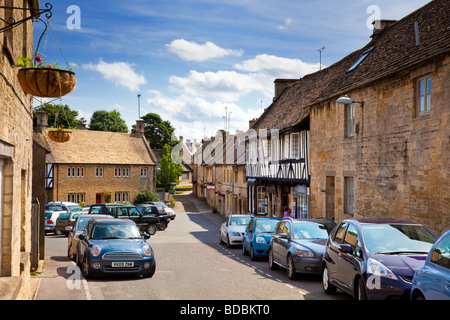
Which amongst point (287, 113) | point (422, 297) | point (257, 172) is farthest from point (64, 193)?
point (422, 297)

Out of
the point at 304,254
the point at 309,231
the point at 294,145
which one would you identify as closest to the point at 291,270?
the point at 304,254

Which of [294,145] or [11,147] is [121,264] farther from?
Result: [294,145]

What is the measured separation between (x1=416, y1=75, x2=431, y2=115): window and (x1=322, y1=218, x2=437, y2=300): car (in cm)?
Answer: 538

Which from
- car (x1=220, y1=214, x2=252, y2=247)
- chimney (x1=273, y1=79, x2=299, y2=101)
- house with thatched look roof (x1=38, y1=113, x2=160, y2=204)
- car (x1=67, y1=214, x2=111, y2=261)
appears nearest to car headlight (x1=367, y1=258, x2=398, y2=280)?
car (x1=67, y1=214, x2=111, y2=261)

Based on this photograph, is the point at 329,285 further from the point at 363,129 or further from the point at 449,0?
the point at 449,0

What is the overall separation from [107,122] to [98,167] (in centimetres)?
3367

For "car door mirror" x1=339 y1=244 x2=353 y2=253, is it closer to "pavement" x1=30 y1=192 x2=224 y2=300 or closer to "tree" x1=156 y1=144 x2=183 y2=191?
"pavement" x1=30 y1=192 x2=224 y2=300

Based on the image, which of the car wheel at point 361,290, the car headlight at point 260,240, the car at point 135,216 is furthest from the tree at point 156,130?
the car wheel at point 361,290

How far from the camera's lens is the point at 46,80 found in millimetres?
7312

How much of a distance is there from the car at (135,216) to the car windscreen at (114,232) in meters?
14.0

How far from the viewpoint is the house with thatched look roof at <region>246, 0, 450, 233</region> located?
13336 millimetres

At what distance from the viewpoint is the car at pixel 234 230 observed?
74.3ft

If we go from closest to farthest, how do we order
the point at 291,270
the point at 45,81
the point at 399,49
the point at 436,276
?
1. the point at 436,276
2. the point at 45,81
3. the point at 291,270
4. the point at 399,49

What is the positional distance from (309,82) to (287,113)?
8.80 feet
